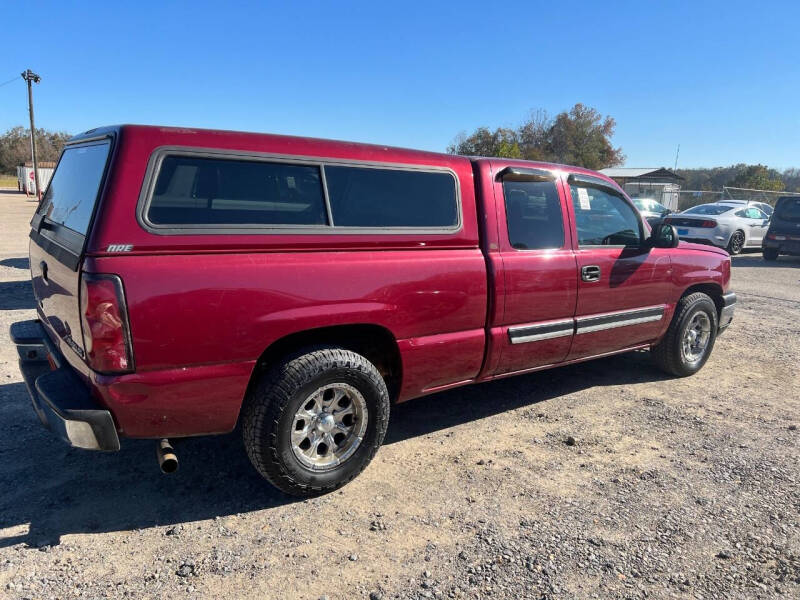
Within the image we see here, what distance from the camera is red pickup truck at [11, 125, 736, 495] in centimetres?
253

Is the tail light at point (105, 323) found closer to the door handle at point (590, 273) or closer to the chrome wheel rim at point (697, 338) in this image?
the door handle at point (590, 273)

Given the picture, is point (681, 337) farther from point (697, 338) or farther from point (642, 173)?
point (642, 173)

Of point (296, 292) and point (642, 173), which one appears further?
point (642, 173)

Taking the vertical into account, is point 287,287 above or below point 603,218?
below

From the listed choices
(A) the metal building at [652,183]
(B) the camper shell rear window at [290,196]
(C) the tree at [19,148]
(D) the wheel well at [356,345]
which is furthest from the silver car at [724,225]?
(C) the tree at [19,148]

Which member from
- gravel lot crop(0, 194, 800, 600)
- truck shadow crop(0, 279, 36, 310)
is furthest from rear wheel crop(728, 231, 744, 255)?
truck shadow crop(0, 279, 36, 310)

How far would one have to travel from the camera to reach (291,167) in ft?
9.84

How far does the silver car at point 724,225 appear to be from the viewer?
14.8 meters

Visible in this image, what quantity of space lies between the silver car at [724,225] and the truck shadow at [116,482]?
12.9 meters

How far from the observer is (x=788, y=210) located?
13.9 metres

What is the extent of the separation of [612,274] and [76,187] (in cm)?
368

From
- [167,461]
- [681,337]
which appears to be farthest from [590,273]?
[167,461]

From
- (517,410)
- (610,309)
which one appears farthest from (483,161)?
(517,410)

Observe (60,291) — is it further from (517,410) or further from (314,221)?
(517,410)
